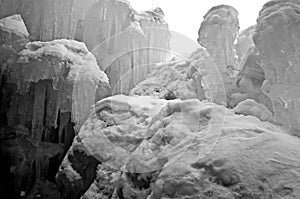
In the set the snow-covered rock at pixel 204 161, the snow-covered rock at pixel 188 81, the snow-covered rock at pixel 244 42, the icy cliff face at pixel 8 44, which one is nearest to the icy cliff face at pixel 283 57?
the snow-covered rock at pixel 204 161

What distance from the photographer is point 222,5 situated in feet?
53.5

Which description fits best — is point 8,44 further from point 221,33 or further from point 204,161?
point 221,33

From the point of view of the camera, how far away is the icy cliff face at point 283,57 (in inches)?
305

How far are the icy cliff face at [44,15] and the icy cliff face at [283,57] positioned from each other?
403 inches

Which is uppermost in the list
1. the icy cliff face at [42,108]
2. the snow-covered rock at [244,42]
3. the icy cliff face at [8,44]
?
the snow-covered rock at [244,42]

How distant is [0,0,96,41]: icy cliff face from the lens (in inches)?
540

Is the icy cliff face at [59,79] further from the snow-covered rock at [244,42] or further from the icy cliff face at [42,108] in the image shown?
the snow-covered rock at [244,42]

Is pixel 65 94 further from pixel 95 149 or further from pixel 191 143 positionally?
pixel 191 143

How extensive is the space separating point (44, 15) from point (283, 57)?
36.9 ft

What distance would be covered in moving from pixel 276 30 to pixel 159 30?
1275cm

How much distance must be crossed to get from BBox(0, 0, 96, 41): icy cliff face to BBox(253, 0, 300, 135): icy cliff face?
403 inches

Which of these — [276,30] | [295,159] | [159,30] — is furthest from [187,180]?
[159,30]

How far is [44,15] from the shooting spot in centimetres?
1443

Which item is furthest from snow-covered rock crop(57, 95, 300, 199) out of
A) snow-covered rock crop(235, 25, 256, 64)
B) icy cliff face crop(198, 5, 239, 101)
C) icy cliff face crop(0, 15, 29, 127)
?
snow-covered rock crop(235, 25, 256, 64)
